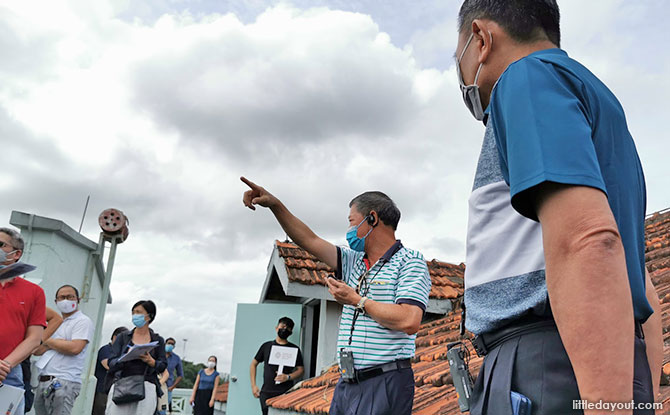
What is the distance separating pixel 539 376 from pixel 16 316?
14.0ft

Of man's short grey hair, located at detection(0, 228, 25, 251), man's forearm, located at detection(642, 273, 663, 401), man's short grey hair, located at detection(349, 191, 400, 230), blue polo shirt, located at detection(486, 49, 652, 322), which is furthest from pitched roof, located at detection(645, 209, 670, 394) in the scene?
man's short grey hair, located at detection(0, 228, 25, 251)

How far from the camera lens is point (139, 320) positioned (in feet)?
20.1

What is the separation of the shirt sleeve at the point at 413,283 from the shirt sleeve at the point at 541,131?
5.75 ft

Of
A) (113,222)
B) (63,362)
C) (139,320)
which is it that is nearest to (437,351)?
(139,320)

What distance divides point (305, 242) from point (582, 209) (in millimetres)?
2305

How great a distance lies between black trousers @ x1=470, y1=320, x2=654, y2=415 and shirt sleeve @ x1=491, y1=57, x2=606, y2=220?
0.28 metres

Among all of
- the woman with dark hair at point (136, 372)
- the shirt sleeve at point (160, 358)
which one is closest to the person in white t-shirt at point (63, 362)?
the woman with dark hair at point (136, 372)

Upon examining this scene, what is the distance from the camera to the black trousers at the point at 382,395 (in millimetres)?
2734

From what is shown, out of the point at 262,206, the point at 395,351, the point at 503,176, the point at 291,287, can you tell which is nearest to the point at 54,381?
the point at 291,287

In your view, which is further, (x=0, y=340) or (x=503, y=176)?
(x=0, y=340)

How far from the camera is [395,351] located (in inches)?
112

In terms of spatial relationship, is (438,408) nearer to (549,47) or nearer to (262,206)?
(262,206)

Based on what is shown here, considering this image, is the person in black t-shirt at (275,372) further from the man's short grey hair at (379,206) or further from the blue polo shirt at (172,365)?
the man's short grey hair at (379,206)

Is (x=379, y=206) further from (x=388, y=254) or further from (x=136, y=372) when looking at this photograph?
(x=136, y=372)
